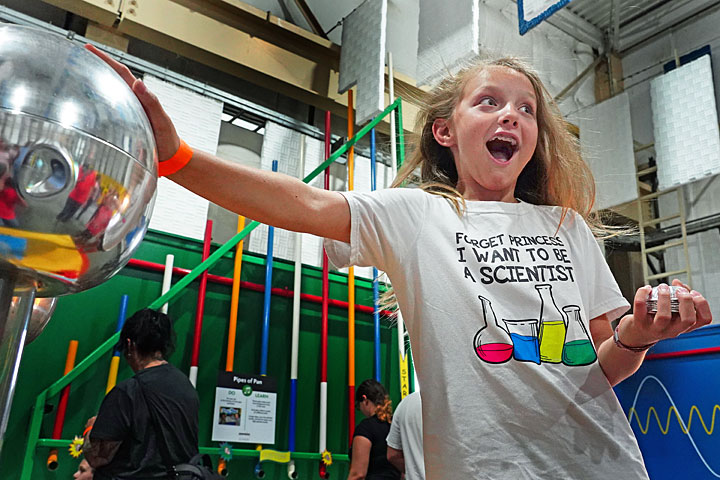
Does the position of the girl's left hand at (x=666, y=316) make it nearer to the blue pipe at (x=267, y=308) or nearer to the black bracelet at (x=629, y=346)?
the black bracelet at (x=629, y=346)

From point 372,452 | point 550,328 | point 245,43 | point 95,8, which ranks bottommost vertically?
point 372,452

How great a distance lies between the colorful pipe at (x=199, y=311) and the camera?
3.33 metres

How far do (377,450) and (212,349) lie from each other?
1174 mm

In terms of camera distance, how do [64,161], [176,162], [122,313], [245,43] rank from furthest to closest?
1. [245,43]
2. [122,313]
3. [176,162]
4. [64,161]

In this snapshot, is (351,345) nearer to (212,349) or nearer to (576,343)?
(212,349)

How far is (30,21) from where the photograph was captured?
11.7ft

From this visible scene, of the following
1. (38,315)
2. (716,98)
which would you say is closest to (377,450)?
(38,315)

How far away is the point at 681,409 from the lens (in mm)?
3377

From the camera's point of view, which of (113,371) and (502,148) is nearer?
(502,148)

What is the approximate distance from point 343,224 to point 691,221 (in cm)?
581

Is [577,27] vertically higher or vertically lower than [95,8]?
higher

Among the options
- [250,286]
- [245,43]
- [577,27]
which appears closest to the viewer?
[250,286]

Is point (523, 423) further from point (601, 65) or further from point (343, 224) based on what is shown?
point (601, 65)

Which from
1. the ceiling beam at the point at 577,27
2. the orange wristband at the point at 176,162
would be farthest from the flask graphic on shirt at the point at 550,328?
the ceiling beam at the point at 577,27
